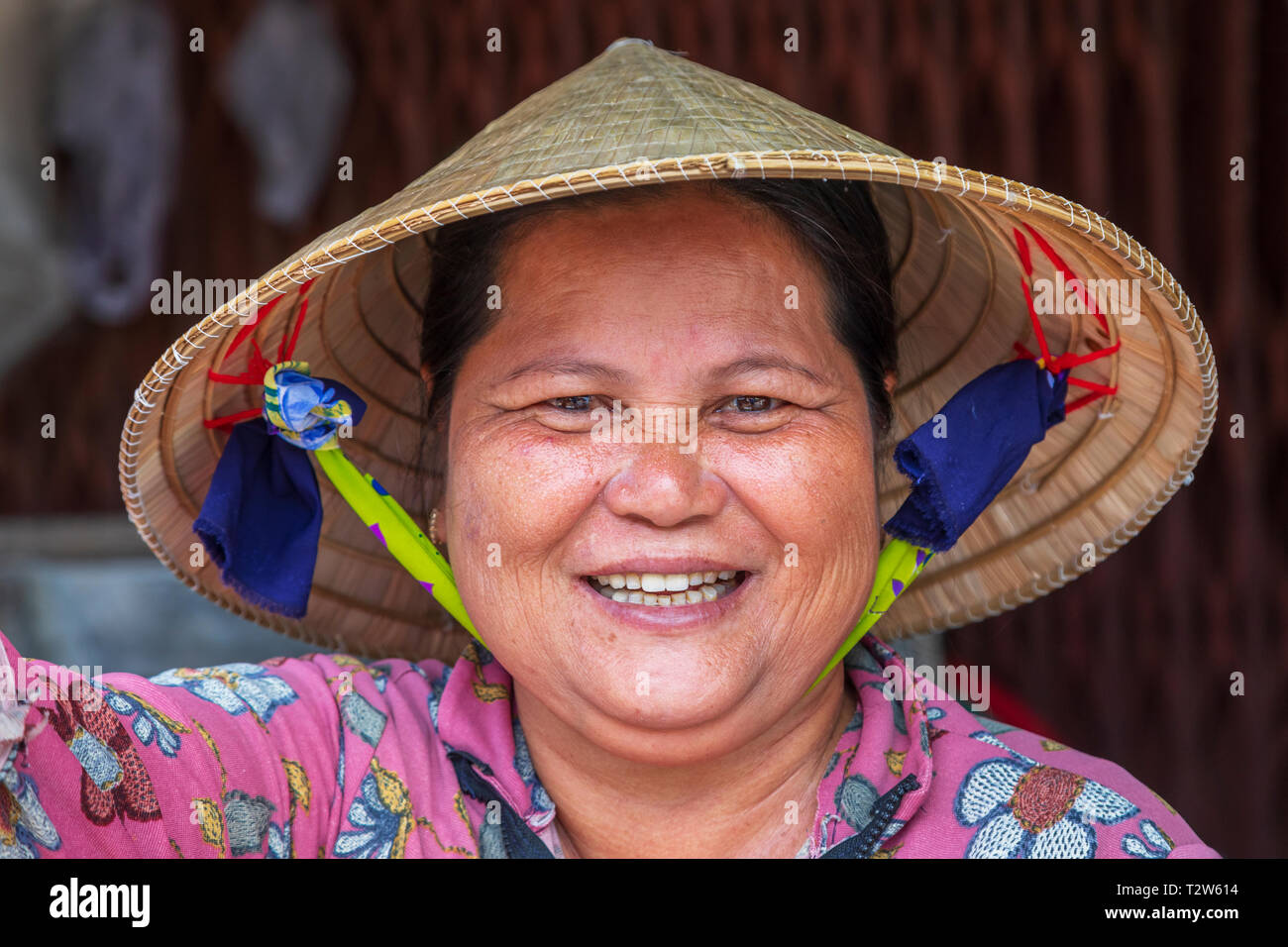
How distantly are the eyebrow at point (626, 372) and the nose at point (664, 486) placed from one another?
0.31 feet

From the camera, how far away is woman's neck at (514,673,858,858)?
5.85 feet

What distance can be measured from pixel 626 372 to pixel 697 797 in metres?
0.58

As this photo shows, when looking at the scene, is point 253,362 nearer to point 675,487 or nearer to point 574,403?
point 574,403

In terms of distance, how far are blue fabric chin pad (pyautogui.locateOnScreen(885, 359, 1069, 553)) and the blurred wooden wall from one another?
1.44 metres

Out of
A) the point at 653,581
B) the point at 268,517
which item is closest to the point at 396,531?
the point at 268,517

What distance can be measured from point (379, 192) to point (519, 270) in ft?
6.71

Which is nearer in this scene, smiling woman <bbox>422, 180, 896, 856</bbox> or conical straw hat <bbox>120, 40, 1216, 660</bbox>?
conical straw hat <bbox>120, 40, 1216, 660</bbox>

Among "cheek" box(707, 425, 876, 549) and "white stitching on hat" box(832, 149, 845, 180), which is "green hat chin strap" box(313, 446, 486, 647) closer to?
"cheek" box(707, 425, 876, 549)

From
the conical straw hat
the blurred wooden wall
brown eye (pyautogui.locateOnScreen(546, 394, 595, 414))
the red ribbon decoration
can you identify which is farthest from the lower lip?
the blurred wooden wall

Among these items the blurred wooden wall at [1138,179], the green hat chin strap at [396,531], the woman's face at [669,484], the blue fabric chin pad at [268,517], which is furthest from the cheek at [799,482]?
the blurred wooden wall at [1138,179]

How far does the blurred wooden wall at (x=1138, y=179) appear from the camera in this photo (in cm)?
318

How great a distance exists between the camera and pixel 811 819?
1.81 meters

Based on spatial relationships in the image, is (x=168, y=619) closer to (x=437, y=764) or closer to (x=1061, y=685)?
(x=437, y=764)
